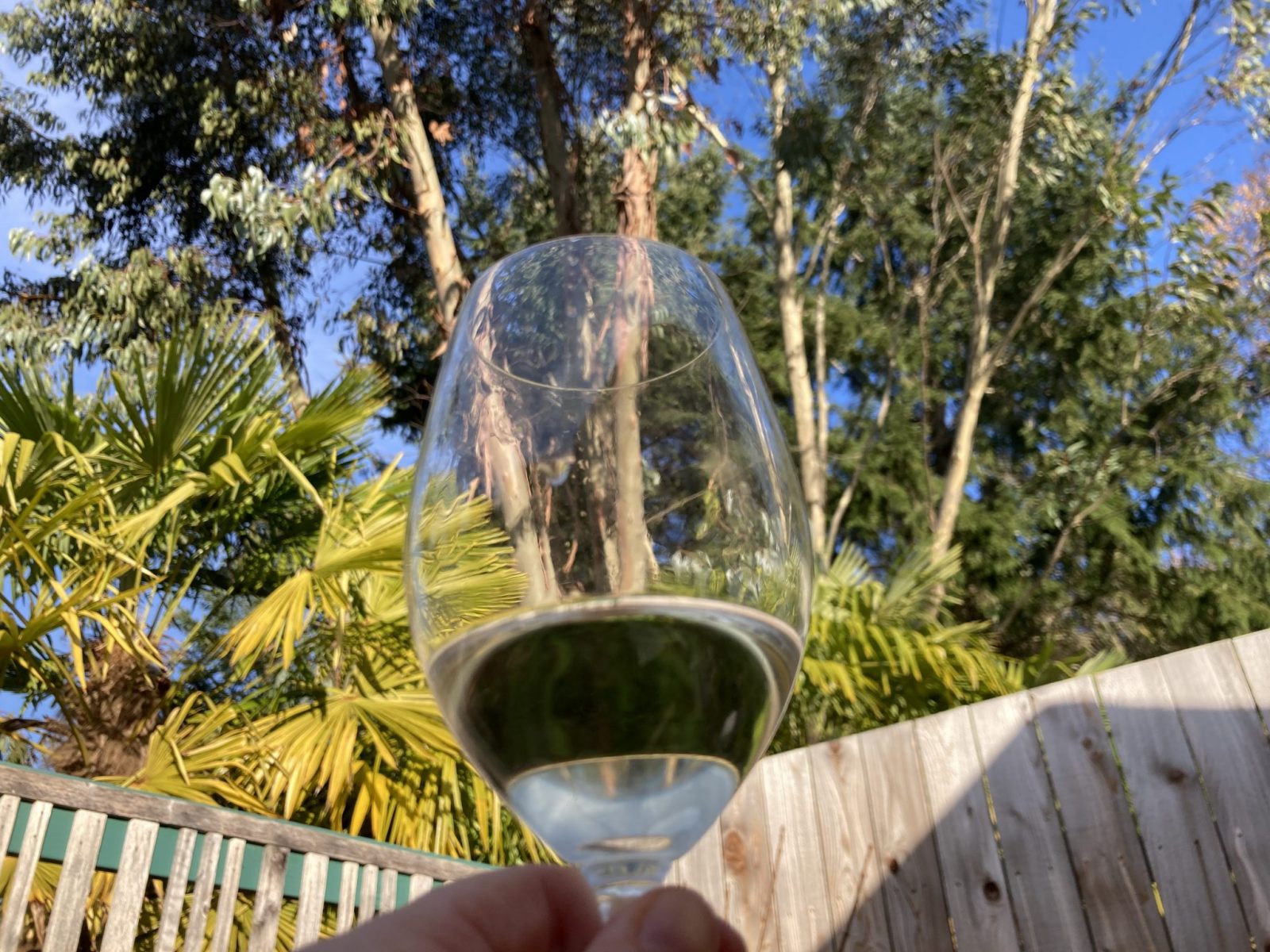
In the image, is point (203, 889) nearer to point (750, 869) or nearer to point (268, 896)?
point (268, 896)

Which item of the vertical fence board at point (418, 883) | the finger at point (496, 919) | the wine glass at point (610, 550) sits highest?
the vertical fence board at point (418, 883)

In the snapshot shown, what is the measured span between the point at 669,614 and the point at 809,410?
892 cm

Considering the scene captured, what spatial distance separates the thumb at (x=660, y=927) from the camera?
14.1 inches

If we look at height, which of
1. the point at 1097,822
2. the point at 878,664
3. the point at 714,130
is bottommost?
the point at 1097,822

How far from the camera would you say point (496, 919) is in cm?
44

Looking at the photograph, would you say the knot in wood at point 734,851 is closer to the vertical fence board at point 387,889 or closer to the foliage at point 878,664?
the vertical fence board at point 387,889

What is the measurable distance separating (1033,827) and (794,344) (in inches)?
266

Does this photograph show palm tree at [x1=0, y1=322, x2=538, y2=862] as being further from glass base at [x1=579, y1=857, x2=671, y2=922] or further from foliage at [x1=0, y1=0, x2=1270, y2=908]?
glass base at [x1=579, y1=857, x2=671, y2=922]

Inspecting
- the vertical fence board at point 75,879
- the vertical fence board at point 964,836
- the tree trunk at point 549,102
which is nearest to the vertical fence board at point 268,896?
the vertical fence board at point 75,879

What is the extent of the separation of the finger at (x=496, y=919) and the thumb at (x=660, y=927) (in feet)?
0.23

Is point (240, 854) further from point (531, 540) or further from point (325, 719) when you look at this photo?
point (531, 540)

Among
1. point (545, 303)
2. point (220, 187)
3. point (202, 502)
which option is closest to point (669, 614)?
point (545, 303)

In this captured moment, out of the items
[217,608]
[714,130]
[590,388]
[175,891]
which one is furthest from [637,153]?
[590,388]

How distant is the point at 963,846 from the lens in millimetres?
2857
